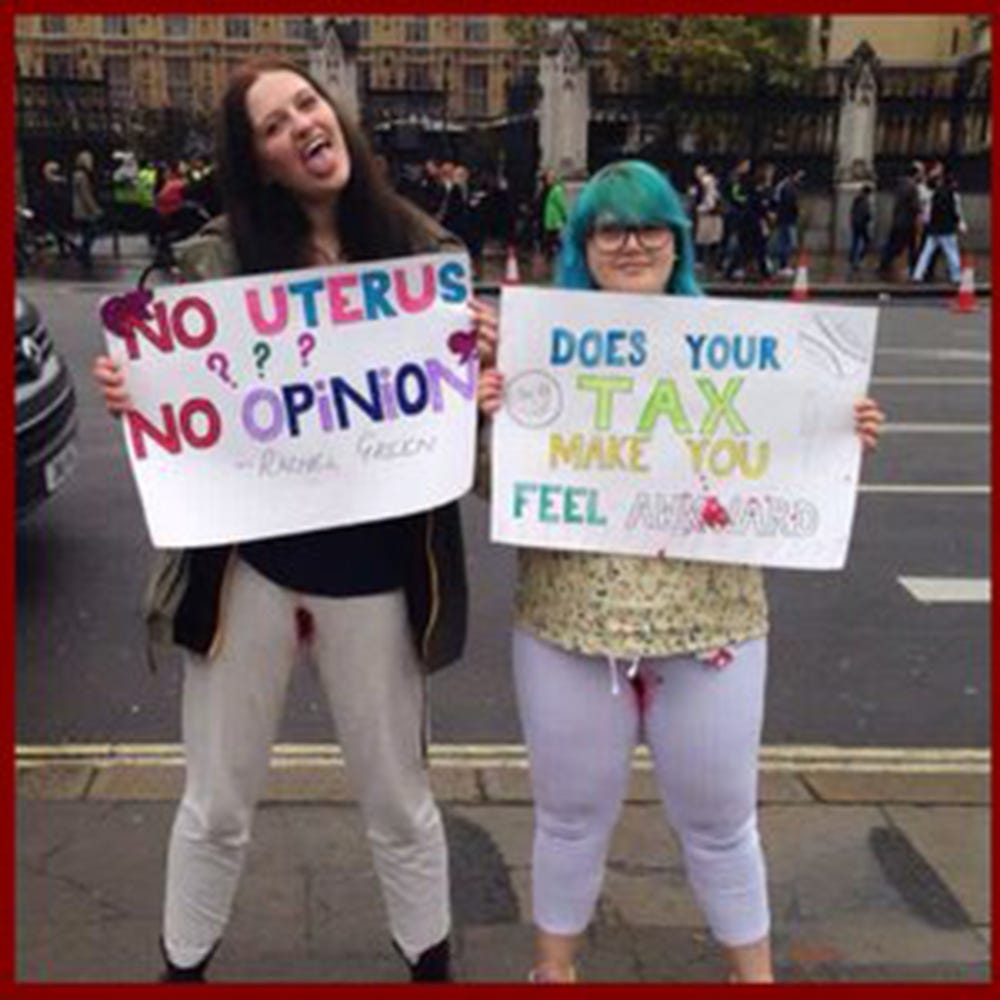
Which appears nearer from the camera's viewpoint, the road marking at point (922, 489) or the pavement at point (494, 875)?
the pavement at point (494, 875)

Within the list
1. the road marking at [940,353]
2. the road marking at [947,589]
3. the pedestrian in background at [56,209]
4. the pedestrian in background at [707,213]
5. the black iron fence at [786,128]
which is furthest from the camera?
the black iron fence at [786,128]

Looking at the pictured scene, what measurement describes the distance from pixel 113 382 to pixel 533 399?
2.71ft

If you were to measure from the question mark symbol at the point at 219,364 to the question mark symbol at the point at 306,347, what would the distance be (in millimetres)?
146

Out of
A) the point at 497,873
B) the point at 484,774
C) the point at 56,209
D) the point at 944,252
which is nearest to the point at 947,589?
the point at 484,774

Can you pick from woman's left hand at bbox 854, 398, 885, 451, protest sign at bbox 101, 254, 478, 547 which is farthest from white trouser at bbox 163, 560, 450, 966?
woman's left hand at bbox 854, 398, 885, 451

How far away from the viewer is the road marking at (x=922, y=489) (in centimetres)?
786

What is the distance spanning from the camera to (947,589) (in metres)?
6.16

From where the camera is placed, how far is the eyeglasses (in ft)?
8.48

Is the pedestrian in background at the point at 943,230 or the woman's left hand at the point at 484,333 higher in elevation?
the woman's left hand at the point at 484,333

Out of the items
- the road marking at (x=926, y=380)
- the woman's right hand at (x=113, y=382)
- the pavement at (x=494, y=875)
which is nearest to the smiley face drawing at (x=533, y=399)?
the woman's right hand at (x=113, y=382)

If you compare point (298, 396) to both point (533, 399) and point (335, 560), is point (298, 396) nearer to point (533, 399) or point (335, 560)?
point (335, 560)

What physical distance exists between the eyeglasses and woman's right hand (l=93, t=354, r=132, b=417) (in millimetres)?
961

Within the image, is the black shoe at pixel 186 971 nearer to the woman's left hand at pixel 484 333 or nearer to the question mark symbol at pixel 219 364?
the question mark symbol at pixel 219 364

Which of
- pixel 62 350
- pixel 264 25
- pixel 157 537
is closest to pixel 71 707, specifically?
pixel 157 537
